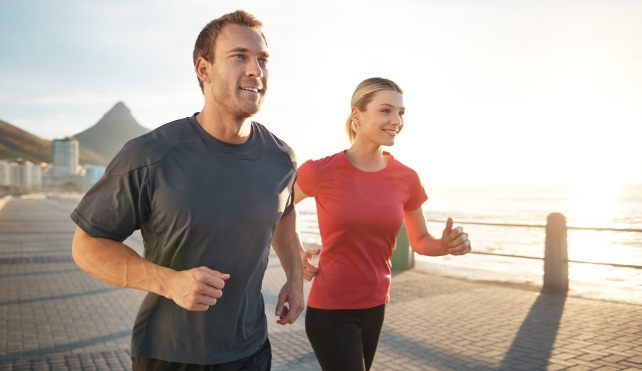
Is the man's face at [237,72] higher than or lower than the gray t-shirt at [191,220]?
higher

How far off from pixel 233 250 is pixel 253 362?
52cm

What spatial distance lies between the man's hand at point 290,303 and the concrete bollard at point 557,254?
7.69 m

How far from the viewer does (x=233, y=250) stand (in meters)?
2.11

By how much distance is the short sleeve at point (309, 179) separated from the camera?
11.1 feet

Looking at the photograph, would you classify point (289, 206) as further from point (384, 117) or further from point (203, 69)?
point (384, 117)

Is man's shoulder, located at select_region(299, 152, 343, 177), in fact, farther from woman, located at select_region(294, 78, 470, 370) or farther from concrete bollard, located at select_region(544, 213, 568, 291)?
concrete bollard, located at select_region(544, 213, 568, 291)

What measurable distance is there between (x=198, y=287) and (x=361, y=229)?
1507mm

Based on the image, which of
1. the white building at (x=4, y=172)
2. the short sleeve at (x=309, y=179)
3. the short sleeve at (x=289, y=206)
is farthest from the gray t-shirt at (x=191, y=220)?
the white building at (x=4, y=172)

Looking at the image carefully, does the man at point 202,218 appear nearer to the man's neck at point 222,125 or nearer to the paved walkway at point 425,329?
the man's neck at point 222,125

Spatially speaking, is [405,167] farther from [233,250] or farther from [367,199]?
[233,250]

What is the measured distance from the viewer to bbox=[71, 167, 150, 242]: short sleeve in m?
1.97

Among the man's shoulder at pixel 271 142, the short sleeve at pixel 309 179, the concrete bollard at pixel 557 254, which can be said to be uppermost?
the man's shoulder at pixel 271 142

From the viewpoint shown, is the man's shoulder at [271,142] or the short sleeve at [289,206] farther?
the short sleeve at [289,206]

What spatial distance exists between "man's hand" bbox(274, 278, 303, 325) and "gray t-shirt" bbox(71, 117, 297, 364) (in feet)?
1.02
